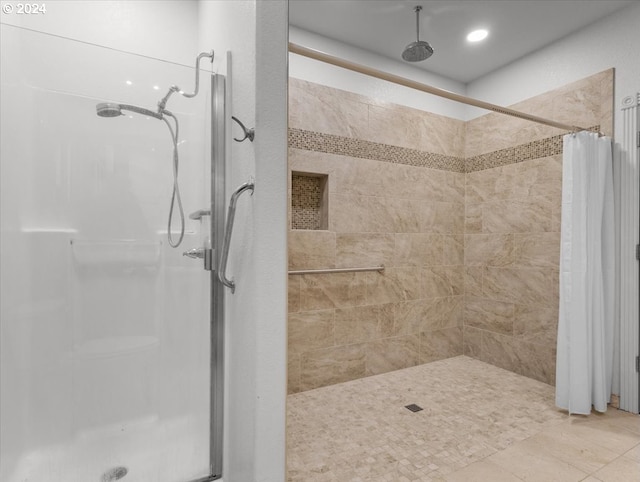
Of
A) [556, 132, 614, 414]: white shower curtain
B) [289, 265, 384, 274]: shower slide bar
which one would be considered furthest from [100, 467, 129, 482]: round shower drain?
[556, 132, 614, 414]: white shower curtain

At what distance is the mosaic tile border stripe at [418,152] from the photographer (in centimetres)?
254

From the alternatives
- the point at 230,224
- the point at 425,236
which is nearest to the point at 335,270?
the point at 425,236

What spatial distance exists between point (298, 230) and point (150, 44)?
4.87ft

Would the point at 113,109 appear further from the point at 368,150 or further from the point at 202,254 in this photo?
the point at 368,150

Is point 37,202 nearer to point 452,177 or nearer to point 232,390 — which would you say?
point 232,390

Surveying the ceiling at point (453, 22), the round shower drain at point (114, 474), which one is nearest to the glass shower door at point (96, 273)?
the round shower drain at point (114, 474)

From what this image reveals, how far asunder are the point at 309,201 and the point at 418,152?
1152 millimetres

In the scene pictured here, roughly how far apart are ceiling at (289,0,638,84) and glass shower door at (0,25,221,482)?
142 centimetres

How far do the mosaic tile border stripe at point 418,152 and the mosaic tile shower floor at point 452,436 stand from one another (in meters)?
1.83

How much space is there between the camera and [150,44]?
2.08m

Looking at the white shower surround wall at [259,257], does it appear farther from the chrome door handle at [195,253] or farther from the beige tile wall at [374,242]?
the beige tile wall at [374,242]

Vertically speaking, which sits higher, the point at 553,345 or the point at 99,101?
the point at 99,101

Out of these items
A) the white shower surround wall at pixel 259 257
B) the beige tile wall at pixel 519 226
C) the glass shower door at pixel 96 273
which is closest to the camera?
the white shower surround wall at pixel 259 257

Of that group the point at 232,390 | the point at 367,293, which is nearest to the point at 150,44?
the point at 232,390
